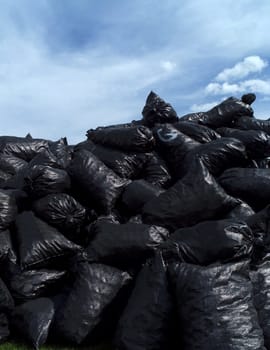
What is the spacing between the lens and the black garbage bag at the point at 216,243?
2908 millimetres

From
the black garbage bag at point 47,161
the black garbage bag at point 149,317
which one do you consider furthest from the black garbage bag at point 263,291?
the black garbage bag at point 47,161

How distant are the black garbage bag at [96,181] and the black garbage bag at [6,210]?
2.04 feet

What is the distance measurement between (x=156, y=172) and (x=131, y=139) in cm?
42

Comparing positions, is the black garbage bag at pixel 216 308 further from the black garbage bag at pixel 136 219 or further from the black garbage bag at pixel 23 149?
the black garbage bag at pixel 23 149

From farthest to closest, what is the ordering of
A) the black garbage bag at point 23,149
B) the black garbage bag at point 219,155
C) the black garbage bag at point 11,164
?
the black garbage bag at point 23,149, the black garbage bag at point 11,164, the black garbage bag at point 219,155

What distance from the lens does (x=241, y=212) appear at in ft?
12.2

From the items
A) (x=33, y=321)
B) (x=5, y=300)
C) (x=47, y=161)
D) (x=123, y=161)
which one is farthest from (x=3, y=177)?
(x=33, y=321)

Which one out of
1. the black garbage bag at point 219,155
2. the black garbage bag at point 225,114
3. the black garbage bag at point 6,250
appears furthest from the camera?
the black garbage bag at point 225,114

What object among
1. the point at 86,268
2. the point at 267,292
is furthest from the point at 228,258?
the point at 86,268

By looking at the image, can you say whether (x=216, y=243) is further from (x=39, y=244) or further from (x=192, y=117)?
(x=192, y=117)

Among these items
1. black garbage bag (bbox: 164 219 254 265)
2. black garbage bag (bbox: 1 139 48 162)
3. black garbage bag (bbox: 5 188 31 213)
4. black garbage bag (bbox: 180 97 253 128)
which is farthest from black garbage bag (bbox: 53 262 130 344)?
black garbage bag (bbox: 1 139 48 162)

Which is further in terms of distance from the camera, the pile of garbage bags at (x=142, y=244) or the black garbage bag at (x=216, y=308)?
the pile of garbage bags at (x=142, y=244)

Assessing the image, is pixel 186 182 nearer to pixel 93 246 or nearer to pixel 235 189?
pixel 235 189

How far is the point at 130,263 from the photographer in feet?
10.9
